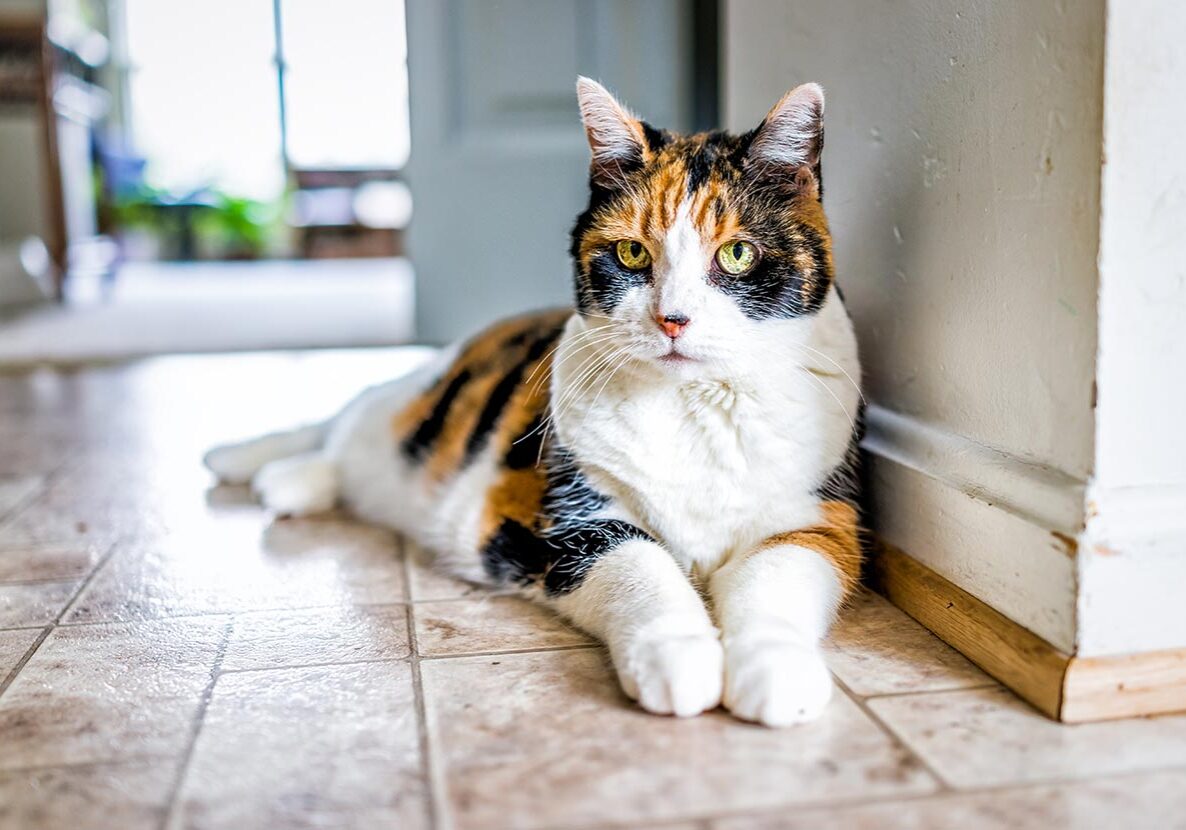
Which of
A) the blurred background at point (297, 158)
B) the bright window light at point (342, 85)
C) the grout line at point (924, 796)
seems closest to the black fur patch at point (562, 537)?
the grout line at point (924, 796)

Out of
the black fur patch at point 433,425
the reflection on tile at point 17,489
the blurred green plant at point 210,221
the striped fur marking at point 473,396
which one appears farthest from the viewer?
the blurred green plant at point 210,221

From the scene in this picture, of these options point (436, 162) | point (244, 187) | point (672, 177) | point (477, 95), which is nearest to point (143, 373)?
point (436, 162)

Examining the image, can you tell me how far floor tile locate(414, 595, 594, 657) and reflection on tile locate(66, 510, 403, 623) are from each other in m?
0.12

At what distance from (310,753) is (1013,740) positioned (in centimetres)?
69

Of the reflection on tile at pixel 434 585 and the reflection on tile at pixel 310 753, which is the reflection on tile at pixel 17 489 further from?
the reflection on tile at pixel 310 753

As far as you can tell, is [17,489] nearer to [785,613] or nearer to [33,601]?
[33,601]

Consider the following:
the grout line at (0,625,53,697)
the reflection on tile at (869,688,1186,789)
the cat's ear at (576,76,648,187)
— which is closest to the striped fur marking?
the cat's ear at (576,76,648,187)

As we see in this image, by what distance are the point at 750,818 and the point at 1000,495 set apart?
541 millimetres

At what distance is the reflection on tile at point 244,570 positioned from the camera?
5.22ft

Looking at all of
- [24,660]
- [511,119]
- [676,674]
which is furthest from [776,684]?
[511,119]

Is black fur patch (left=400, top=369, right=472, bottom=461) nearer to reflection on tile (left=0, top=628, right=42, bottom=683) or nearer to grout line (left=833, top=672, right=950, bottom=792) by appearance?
reflection on tile (left=0, top=628, right=42, bottom=683)

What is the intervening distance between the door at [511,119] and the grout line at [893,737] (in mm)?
2663

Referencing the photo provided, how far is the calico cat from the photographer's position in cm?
128

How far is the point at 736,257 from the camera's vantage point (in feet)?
4.34
